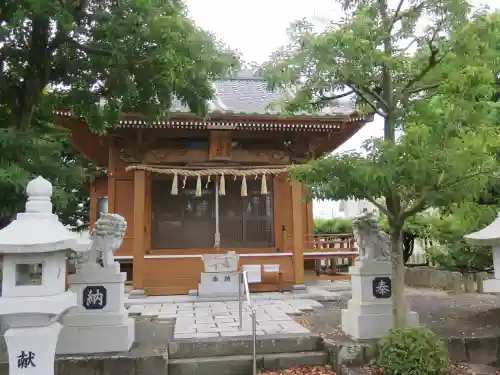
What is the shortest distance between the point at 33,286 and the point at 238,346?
273cm

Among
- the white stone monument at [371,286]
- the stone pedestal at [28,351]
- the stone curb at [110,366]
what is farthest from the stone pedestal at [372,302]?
the stone pedestal at [28,351]

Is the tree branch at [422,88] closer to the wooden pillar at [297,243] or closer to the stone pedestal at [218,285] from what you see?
the wooden pillar at [297,243]

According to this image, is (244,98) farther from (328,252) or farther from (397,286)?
(397,286)

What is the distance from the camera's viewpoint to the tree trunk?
5.10m

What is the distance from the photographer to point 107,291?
213 inches

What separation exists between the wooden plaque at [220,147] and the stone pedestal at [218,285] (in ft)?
9.32

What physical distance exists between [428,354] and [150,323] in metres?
4.25

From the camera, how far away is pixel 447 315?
7281 millimetres

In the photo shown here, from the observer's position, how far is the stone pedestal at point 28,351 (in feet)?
12.2

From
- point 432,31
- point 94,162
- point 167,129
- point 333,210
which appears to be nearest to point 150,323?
point 167,129

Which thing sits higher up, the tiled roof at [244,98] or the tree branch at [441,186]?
the tiled roof at [244,98]

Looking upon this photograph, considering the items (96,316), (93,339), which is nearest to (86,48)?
(96,316)

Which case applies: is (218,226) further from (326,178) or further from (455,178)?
(455,178)

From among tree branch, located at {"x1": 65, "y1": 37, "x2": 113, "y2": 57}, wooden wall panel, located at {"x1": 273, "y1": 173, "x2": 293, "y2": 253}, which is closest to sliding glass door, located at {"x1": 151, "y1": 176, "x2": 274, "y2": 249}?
wooden wall panel, located at {"x1": 273, "y1": 173, "x2": 293, "y2": 253}
